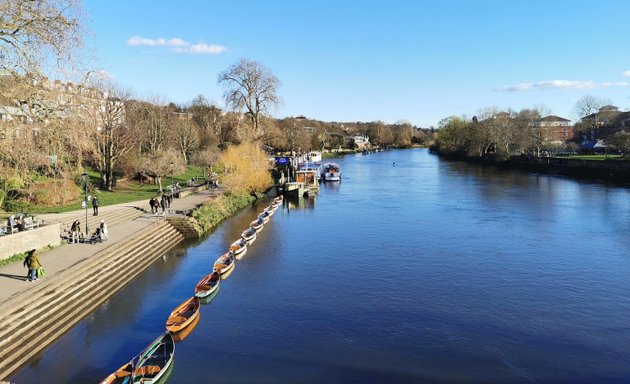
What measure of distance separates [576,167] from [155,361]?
7974cm

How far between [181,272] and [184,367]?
10.5 metres

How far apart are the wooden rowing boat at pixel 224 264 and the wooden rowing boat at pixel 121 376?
33.6 feet

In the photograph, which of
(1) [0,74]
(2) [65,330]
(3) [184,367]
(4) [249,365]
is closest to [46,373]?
(2) [65,330]

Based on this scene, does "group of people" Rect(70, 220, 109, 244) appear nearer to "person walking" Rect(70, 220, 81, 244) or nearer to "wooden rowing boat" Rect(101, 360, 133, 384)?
"person walking" Rect(70, 220, 81, 244)

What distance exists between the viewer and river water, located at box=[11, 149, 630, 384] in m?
15.4

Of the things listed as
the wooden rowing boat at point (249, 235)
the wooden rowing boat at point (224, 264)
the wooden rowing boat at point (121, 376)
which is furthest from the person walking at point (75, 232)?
the wooden rowing boat at point (121, 376)

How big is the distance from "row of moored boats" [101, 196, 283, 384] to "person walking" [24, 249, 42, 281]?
5486mm

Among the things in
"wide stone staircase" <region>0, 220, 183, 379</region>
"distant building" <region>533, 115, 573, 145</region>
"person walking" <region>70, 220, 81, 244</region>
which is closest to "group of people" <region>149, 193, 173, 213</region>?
"wide stone staircase" <region>0, 220, 183, 379</region>

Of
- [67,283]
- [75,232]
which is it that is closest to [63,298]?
[67,283]

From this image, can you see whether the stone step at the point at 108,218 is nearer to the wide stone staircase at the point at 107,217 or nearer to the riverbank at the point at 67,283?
the wide stone staircase at the point at 107,217

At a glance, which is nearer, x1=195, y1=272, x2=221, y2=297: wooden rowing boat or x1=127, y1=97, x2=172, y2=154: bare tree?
x1=195, y1=272, x2=221, y2=297: wooden rowing boat

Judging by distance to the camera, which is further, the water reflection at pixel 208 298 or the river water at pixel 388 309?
the water reflection at pixel 208 298

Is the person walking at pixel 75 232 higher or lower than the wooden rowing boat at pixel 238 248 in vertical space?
higher

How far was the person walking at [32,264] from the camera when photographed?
59.7ft
